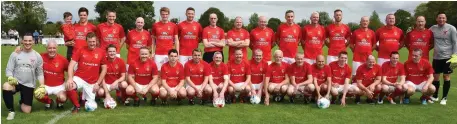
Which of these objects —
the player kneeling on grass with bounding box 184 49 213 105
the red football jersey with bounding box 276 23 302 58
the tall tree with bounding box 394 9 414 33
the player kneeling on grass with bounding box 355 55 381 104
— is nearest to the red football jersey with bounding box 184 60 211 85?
the player kneeling on grass with bounding box 184 49 213 105

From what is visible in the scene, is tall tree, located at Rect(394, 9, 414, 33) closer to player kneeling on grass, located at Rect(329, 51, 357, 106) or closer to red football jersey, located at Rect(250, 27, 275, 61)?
red football jersey, located at Rect(250, 27, 275, 61)

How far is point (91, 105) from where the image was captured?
22.1 ft

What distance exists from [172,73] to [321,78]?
2742 mm

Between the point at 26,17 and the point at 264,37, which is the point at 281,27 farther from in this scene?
the point at 26,17

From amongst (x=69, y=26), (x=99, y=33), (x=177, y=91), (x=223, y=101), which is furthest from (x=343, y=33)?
(x=69, y=26)

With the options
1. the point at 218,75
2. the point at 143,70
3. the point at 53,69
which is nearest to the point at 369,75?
the point at 218,75

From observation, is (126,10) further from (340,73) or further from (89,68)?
(340,73)

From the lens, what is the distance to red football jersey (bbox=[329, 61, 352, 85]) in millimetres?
7740

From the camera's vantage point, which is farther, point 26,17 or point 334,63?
point 26,17

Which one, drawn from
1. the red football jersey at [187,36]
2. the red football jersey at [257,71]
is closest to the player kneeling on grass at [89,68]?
the red football jersey at [187,36]

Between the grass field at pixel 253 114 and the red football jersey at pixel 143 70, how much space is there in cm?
47

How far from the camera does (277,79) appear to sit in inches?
308

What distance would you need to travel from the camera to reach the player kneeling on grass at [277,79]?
7617 millimetres

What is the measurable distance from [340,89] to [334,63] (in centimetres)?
51
